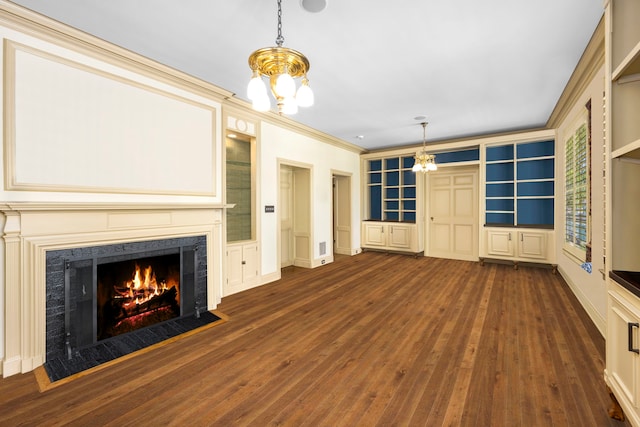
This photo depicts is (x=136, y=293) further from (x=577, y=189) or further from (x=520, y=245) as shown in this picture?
(x=520, y=245)

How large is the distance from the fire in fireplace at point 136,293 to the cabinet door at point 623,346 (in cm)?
387

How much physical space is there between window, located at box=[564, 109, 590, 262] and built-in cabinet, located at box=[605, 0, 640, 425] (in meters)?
2.29

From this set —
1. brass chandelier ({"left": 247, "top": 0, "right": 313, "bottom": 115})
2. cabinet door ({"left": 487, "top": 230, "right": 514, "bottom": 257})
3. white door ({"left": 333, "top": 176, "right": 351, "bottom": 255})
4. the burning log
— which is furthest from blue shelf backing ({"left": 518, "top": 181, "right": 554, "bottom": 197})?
the burning log

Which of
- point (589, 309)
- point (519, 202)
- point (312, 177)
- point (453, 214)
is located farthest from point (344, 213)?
point (589, 309)

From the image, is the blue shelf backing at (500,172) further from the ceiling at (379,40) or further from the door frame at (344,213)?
the door frame at (344,213)

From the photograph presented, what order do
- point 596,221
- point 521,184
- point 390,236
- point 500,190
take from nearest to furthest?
point 596,221 → point 521,184 → point 500,190 → point 390,236

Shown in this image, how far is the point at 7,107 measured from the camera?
90.5 inches

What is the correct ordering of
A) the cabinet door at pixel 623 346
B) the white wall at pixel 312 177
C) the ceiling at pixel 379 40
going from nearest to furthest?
the cabinet door at pixel 623 346, the ceiling at pixel 379 40, the white wall at pixel 312 177

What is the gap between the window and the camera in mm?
3693

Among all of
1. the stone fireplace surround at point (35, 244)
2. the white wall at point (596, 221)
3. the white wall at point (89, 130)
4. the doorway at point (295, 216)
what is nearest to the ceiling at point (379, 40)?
the white wall at point (89, 130)

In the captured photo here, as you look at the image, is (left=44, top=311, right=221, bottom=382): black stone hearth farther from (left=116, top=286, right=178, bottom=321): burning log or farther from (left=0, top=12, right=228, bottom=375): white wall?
(left=0, top=12, right=228, bottom=375): white wall

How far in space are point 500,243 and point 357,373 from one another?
5.20 metres

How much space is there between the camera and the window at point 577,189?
145 inches

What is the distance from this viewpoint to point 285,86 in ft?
5.53
